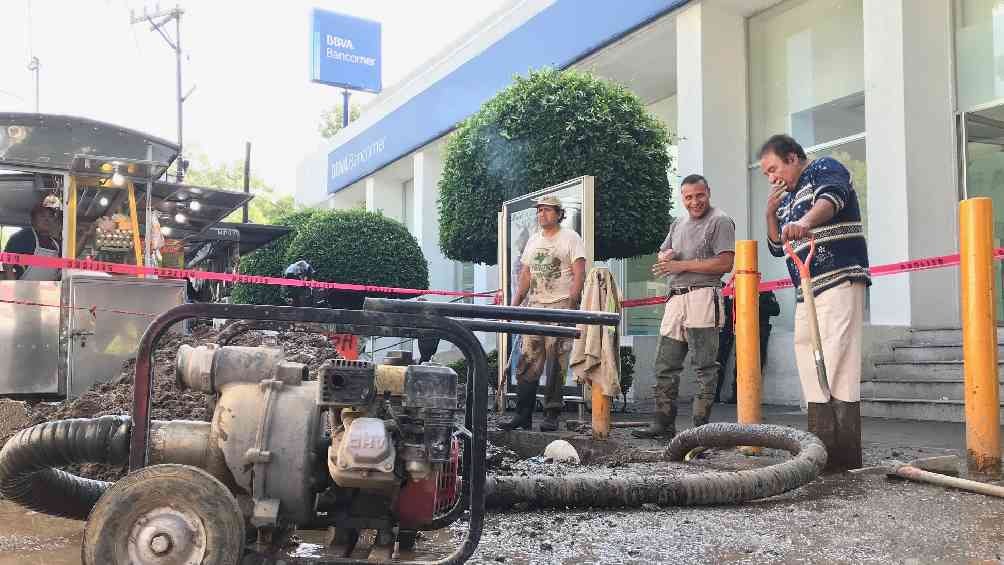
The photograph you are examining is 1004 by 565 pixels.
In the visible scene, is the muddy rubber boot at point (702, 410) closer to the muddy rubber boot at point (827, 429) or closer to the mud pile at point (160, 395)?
the muddy rubber boot at point (827, 429)

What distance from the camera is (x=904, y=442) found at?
203 inches

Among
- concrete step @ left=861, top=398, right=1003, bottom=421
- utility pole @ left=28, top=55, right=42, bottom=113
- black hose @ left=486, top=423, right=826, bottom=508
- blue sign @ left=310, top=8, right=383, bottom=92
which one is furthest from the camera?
blue sign @ left=310, top=8, right=383, bottom=92

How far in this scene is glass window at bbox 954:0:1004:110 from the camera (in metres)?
7.92

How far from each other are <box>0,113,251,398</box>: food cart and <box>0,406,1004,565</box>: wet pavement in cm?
321

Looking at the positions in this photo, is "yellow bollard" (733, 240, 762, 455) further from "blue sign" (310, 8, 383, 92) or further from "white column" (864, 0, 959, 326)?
"blue sign" (310, 8, 383, 92)

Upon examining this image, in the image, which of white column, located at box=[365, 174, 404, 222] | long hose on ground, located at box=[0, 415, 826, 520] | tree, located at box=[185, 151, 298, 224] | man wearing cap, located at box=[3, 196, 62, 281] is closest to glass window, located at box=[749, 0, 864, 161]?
long hose on ground, located at box=[0, 415, 826, 520]

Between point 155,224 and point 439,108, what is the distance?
11.0 metres

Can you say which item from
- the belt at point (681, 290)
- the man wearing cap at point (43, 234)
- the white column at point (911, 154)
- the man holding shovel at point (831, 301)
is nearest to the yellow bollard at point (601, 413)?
the belt at point (681, 290)

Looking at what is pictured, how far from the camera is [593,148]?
8648mm

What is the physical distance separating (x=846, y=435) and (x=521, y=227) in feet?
14.3

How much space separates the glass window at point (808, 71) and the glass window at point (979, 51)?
3.95 ft

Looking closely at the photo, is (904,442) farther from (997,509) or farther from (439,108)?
(439,108)

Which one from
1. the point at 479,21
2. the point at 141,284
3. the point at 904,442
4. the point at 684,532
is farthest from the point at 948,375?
the point at 479,21

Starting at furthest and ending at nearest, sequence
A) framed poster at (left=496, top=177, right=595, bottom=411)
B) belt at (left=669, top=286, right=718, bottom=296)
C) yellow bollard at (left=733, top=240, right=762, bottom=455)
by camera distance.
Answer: framed poster at (left=496, top=177, right=595, bottom=411), belt at (left=669, top=286, right=718, bottom=296), yellow bollard at (left=733, top=240, right=762, bottom=455)
